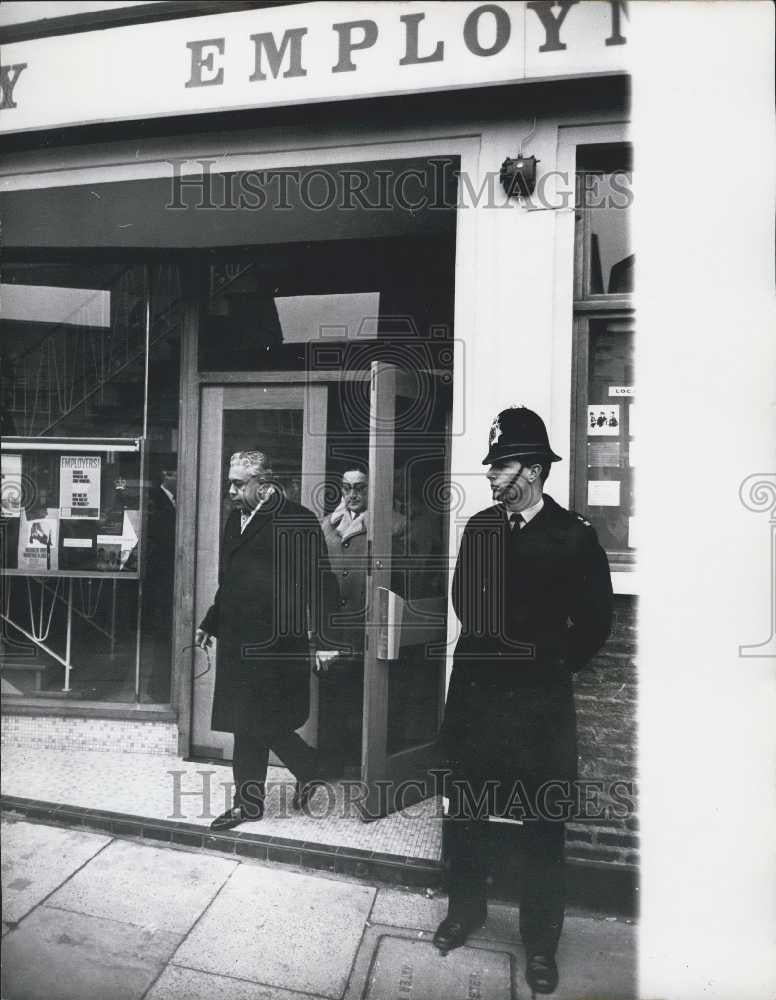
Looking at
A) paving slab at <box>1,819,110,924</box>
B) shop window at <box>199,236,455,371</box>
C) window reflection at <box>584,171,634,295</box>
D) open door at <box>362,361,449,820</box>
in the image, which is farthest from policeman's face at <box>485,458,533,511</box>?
paving slab at <box>1,819,110,924</box>

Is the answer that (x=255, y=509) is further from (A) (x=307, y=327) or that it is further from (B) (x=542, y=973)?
(B) (x=542, y=973)

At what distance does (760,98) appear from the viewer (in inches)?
119

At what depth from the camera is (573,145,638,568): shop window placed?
3.27 metres

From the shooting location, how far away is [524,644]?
9.97 ft

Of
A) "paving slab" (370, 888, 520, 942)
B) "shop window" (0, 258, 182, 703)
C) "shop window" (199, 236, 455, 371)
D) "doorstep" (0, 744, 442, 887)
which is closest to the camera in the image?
"paving slab" (370, 888, 520, 942)

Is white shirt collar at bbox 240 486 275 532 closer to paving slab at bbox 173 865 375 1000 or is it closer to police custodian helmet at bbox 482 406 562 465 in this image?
police custodian helmet at bbox 482 406 562 465

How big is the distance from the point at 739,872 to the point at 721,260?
9.16ft

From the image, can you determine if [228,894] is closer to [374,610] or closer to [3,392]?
[374,610]

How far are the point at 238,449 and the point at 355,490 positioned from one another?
827mm

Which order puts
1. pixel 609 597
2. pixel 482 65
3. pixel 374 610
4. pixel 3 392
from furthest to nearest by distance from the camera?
1. pixel 3 392
2. pixel 374 610
3. pixel 482 65
4. pixel 609 597

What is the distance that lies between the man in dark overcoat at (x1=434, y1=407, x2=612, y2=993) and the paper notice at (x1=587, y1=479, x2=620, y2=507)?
1.01 feet

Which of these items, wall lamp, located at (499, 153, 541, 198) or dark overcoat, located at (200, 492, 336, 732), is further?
dark overcoat, located at (200, 492, 336, 732)

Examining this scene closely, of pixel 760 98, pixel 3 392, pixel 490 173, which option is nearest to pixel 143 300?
pixel 3 392

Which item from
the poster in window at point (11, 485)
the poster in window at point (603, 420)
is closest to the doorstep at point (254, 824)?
the poster in window at point (11, 485)
